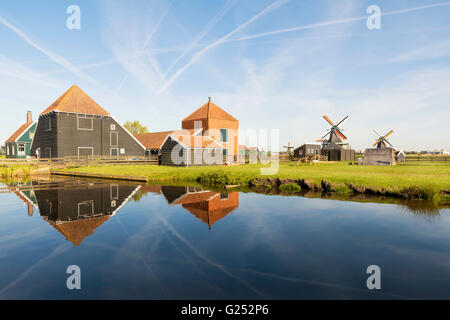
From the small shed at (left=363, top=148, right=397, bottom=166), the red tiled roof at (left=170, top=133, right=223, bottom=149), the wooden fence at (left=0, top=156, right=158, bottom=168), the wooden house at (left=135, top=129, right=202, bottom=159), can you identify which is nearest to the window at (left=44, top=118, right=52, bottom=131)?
the wooden fence at (left=0, top=156, right=158, bottom=168)

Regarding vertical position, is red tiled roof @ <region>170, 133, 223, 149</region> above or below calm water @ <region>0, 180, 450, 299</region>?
above

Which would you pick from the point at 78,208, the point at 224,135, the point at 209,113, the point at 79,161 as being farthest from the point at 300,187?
the point at 79,161

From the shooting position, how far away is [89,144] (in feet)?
115

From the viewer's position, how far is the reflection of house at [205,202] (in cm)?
1062

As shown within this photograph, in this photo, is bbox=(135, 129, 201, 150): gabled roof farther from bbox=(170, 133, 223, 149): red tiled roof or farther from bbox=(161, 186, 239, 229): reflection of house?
bbox=(161, 186, 239, 229): reflection of house

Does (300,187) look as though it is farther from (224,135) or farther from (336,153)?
(336,153)

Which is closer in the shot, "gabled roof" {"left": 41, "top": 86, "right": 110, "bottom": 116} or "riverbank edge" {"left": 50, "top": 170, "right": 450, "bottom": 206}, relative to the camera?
"riverbank edge" {"left": 50, "top": 170, "right": 450, "bottom": 206}

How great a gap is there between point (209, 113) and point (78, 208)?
102ft

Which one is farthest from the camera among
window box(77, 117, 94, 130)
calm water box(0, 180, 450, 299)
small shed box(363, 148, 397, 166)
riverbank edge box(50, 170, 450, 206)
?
small shed box(363, 148, 397, 166)

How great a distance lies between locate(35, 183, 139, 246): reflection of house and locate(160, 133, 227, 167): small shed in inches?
663

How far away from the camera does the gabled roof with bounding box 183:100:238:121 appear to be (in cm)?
4116

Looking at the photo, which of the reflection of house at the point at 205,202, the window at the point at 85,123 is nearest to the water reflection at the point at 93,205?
the reflection of house at the point at 205,202

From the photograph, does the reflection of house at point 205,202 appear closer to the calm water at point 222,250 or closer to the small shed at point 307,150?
the calm water at point 222,250
